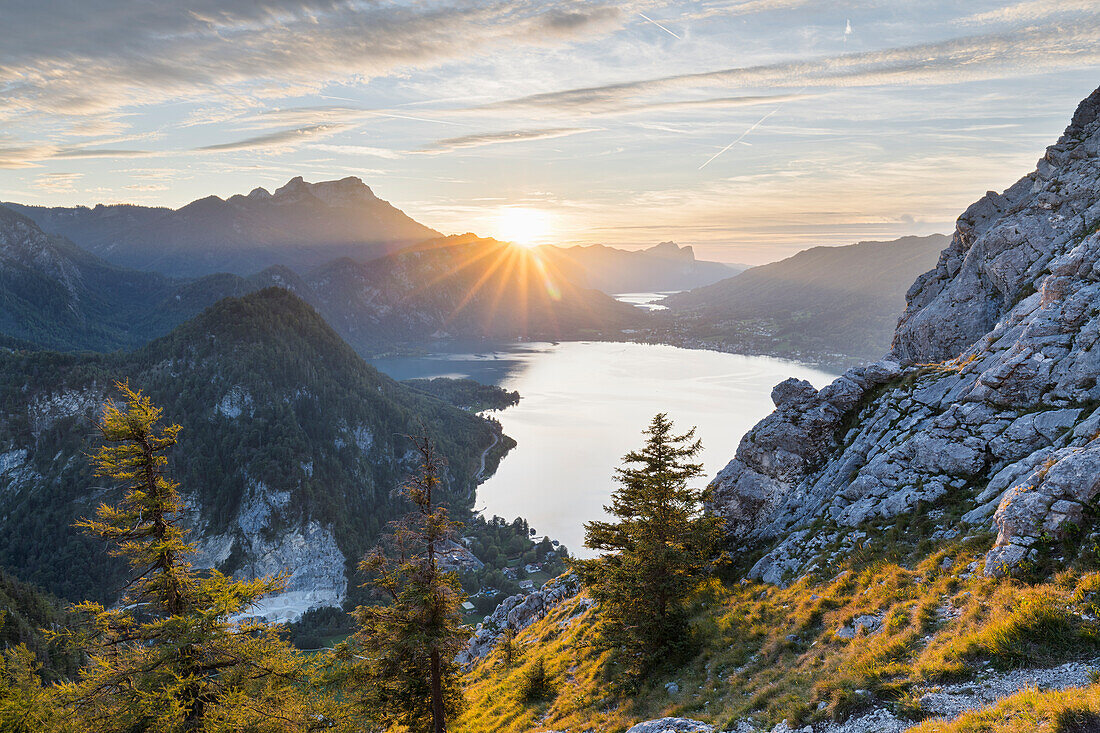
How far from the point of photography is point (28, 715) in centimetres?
1606

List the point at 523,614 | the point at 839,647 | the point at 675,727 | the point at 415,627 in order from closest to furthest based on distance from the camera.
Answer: the point at 675,727
the point at 839,647
the point at 415,627
the point at 523,614

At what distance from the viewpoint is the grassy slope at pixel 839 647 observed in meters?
12.6

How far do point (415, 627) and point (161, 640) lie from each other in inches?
297

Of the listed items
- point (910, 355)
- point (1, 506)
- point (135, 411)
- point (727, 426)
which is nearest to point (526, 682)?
point (135, 411)

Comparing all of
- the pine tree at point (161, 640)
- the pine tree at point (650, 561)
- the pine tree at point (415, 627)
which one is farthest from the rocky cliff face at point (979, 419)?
the pine tree at point (161, 640)

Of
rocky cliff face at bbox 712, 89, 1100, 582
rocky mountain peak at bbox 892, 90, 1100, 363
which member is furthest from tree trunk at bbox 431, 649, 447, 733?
rocky mountain peak at bbox 892, 90, 1100, 363

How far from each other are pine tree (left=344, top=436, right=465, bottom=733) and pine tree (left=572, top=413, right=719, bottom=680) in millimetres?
6708

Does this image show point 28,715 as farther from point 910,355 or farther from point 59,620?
point 59,620

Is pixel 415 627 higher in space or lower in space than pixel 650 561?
lower

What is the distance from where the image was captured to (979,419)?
74.5ft

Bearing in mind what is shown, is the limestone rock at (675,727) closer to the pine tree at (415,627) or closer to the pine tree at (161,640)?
the pine tree at (415,627)

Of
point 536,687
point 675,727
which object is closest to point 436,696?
point 536,687

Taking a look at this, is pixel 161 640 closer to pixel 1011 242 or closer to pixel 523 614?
pixel 523 614

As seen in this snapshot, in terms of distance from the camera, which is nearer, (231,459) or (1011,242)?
(1011,242)
